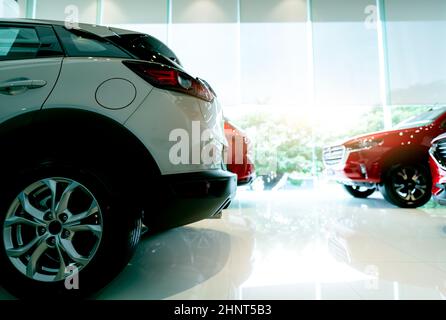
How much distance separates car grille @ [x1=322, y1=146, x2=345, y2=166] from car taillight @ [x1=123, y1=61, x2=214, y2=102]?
2.66 metres

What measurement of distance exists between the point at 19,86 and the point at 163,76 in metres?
0.59

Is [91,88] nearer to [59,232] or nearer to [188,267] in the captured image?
[59,232]

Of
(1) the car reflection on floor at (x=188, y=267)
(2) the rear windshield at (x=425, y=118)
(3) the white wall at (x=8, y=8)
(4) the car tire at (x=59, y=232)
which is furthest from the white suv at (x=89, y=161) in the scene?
(3) the white wall at (x=8, y=8)

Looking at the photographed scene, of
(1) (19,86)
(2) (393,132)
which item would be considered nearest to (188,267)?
(1) (19,86)

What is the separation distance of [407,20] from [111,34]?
256 inches

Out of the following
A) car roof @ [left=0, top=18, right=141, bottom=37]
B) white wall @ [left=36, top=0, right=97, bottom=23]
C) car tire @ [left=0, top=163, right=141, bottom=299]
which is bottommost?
car tire @ [left=0, top=163, right=141, bottom=299]

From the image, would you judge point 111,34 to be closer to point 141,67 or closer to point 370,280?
point 141,67

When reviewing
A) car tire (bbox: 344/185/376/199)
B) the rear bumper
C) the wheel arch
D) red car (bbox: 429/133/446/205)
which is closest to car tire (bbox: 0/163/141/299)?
the rear bumper

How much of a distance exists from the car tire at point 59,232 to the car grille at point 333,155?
9.57 ft

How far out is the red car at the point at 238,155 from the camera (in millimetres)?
2705

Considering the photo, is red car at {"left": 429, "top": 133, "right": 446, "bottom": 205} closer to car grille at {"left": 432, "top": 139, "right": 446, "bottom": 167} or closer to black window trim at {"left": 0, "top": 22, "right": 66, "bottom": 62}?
car grille at {"left": 432, "top": 139, "right": 446, "bottom": 167}

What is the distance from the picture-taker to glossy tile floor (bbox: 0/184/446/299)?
44.6 inches

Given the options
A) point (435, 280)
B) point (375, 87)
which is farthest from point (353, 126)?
point (435, 280)

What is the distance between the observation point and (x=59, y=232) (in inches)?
40.8
